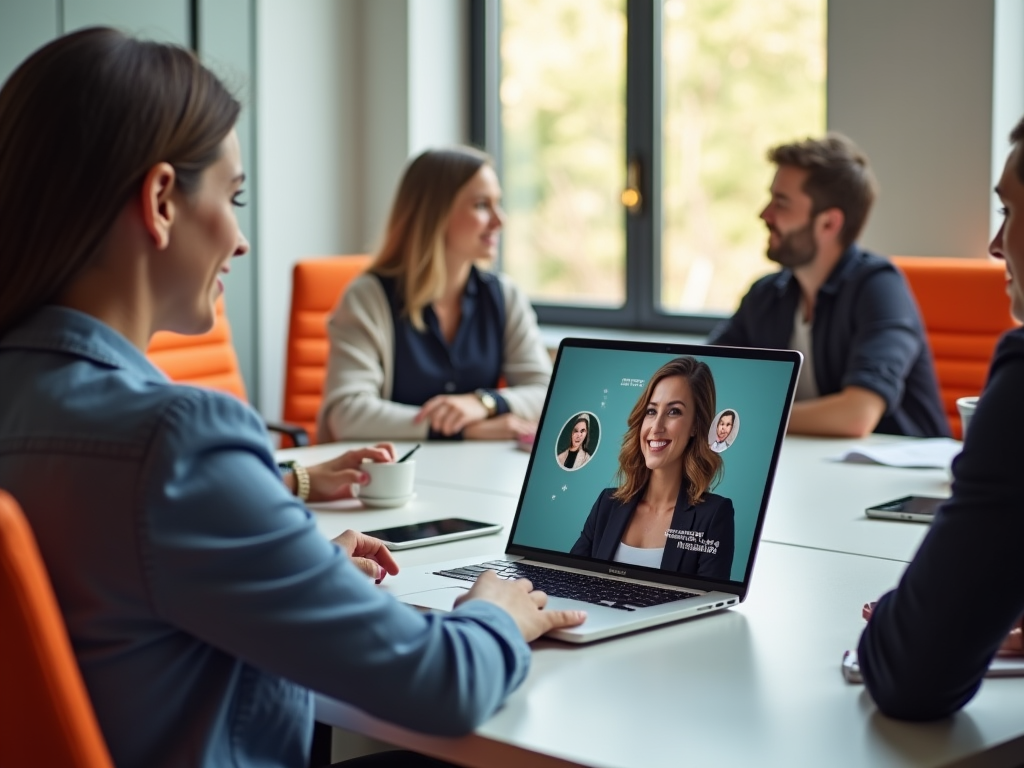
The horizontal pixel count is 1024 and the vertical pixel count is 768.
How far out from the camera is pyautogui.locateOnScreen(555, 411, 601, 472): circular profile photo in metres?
1.66

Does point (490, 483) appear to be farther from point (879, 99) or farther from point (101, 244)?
point (879, 99)

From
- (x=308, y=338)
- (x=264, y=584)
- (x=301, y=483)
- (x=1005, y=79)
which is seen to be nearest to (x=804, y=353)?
(x=1005, y=79)

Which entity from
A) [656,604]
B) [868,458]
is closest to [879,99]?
[868,458]

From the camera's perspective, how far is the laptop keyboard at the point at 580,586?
4.89 ft

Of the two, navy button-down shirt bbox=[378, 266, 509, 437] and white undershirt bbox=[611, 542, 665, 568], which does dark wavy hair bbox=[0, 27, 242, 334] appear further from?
navy button-down shirt bbox=[378, 266, 509, 437]

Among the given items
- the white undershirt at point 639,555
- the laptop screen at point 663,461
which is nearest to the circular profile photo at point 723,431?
the laptop screen at point 663,461

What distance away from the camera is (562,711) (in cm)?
120

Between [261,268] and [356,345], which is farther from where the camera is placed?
[261,268]

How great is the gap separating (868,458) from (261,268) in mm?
2698

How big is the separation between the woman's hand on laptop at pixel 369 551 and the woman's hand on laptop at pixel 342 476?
52cm

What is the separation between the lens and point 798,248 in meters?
3.43

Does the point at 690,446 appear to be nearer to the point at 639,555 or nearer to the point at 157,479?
the point at 639,555

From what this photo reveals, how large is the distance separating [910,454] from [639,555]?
116 centimetres

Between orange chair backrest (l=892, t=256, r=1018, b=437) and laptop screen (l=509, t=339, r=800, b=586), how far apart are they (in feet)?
5.85
